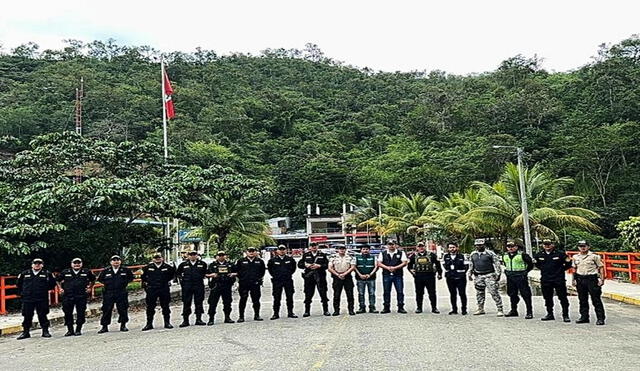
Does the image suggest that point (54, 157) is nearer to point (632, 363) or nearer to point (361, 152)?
point (632, 363)

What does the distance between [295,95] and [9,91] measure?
130 ft

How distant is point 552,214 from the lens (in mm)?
30547

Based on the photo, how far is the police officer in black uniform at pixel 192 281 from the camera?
1347cm

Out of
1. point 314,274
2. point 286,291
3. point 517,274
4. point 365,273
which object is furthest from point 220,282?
point 517,274

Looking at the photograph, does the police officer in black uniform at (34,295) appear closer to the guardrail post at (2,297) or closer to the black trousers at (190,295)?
the black trousers at (190,295)

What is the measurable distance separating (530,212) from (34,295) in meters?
24.9

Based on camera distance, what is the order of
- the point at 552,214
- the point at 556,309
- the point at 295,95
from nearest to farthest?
the point at 556,309
the point at 552,214
the point at 295,95

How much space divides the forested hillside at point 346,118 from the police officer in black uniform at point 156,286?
4077 cm

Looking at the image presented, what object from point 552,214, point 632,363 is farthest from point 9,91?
point 632,363

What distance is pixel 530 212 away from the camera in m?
31.8

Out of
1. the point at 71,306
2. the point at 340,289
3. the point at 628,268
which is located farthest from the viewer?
the point at 628,268

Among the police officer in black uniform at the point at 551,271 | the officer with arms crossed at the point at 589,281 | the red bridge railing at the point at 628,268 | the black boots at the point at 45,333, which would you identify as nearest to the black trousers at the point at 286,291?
the black boots at the point at 45,333

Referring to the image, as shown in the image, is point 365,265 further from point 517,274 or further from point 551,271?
point 551,271

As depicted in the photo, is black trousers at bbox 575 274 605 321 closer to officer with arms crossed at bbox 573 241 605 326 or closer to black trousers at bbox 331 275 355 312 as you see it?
officer with arms crossed at bbox 573 241 605 326
